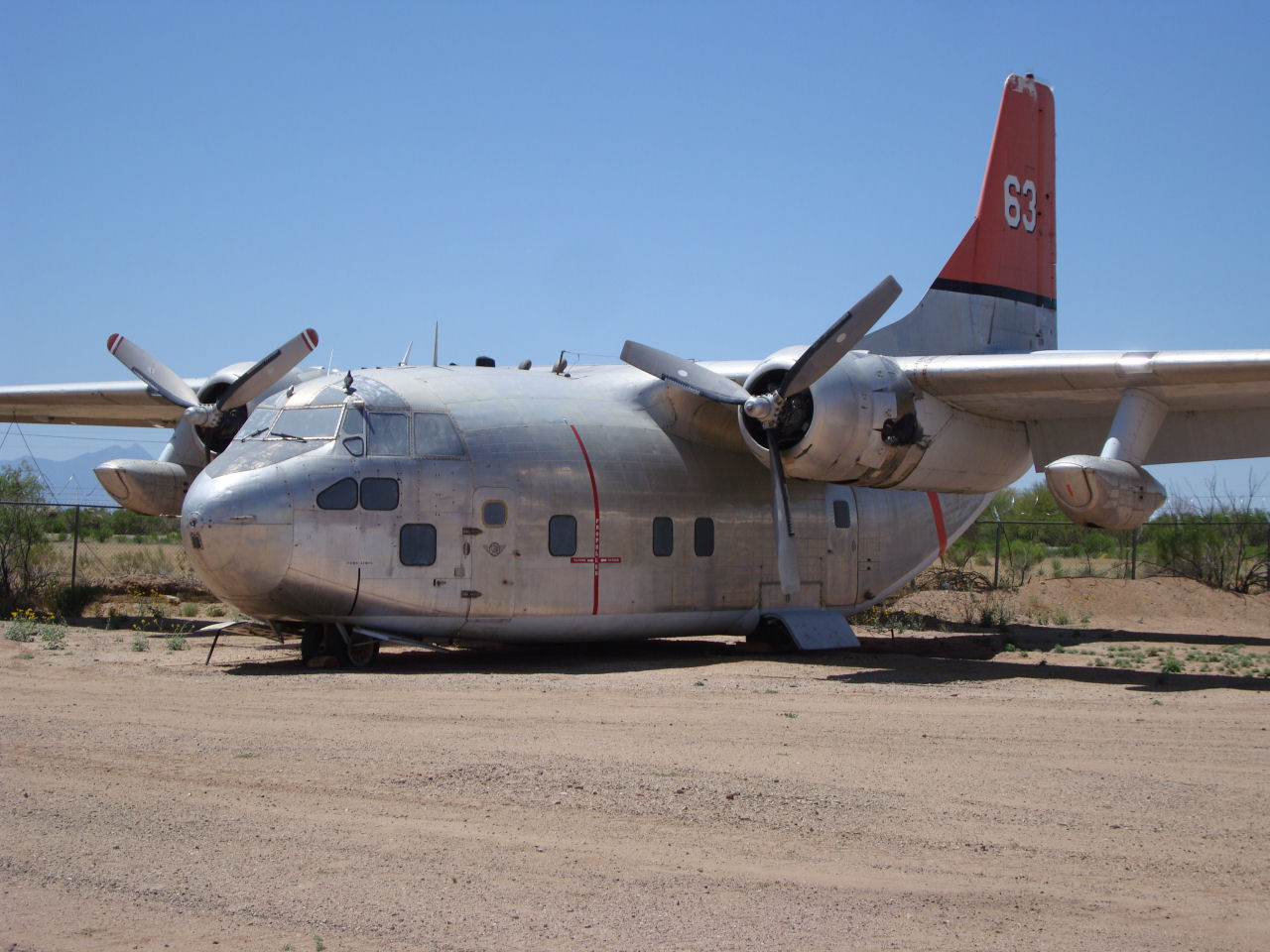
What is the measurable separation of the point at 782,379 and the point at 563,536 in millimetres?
3279

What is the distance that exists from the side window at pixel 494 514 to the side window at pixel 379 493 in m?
1.07

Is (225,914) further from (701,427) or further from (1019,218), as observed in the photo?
(1019,218)

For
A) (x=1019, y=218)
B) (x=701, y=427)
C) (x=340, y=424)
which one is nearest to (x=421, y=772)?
(x=340, y=424)

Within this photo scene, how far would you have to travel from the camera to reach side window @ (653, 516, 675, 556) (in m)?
15.5

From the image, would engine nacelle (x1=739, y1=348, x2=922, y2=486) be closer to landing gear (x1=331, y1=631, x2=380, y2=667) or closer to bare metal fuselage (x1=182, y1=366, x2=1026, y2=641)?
bare metal fuselage (x1=182, y1=366, x2=1026, y2=641)

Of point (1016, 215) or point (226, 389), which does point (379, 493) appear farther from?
point (1016, 215)

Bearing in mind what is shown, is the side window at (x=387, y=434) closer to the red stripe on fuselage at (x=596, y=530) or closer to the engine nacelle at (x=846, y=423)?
the red stripe on fuselage at (x=596, y=530)

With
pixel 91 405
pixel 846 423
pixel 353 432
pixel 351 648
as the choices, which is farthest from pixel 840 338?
pixel 91 405

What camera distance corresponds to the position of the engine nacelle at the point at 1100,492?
42.4 ft

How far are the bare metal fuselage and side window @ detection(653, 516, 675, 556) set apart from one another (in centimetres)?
2

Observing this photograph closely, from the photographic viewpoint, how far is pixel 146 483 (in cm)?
1784

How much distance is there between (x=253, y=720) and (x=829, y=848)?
209 inches

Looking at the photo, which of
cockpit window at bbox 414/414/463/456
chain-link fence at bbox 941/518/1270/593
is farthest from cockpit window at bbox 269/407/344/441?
chain-link fence at bbox 941/518/1270/593

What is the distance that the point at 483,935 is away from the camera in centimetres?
500
